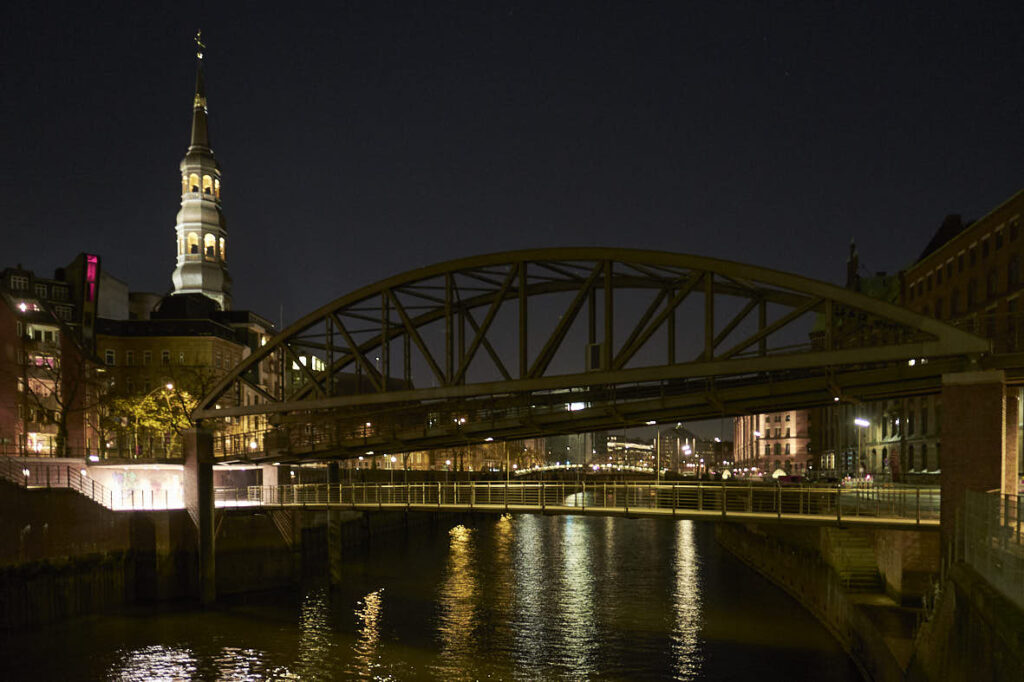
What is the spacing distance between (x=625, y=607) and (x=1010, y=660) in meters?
33.3

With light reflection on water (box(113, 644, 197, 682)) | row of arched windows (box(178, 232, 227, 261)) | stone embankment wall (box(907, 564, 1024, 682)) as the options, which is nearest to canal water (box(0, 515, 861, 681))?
light reflection on water (box(113, 644, 197, 682))

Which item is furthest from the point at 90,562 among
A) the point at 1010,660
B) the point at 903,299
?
the point at 903,299

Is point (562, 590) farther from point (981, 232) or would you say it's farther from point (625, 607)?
point (981, 232)

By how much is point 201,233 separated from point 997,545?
456 ft

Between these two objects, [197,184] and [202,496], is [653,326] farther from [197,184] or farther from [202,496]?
[197,184]

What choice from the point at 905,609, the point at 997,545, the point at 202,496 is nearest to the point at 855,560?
the point at 905,609

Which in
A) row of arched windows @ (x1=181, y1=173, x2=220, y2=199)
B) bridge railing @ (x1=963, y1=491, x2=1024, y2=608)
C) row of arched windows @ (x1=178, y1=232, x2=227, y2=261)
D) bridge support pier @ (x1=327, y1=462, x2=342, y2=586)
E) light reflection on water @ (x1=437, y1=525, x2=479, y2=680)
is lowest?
light reflection on water @ (x1=437, y1=525, x2=479, y2=680)

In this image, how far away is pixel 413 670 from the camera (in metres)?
34.3

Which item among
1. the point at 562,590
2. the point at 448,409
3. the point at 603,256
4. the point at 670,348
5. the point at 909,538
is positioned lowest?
the point at 562,590

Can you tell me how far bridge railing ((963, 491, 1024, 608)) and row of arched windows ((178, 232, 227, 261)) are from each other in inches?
5343

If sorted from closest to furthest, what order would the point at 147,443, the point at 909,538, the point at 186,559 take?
the point at 909,538 < the point at 186,559 < the point at 147,443

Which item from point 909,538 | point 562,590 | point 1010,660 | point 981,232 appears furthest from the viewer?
point 981,232

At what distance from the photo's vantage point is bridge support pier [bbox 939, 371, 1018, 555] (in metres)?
26.9

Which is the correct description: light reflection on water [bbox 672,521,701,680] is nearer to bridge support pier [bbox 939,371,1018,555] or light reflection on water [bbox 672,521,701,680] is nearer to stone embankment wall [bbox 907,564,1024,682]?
bridge support pier [bbox 939,371,1018,555]
